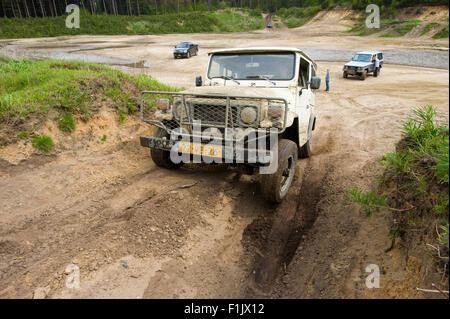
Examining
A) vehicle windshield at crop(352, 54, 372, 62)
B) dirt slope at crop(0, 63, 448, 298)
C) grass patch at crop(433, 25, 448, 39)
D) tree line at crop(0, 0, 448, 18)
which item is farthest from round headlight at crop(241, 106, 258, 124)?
tree line at crop(0, 0, 448, 18)

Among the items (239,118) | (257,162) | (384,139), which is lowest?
(384,139)

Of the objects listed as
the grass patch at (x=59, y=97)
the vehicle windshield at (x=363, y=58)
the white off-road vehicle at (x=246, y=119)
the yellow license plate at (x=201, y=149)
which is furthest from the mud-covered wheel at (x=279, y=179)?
the vehicle windshield at (x=363, y=58)

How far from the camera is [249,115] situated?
382 centimetres

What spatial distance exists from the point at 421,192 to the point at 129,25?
163 ft

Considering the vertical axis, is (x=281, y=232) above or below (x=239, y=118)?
below

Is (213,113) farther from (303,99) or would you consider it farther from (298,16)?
(298,16)

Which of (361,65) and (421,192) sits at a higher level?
(421,192)

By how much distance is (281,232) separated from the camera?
370 cm

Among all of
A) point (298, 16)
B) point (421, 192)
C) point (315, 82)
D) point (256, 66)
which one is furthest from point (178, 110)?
point (298, 16)

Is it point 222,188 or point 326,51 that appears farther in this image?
point 326,51
